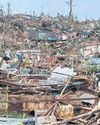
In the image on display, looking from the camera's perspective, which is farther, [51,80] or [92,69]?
[92,69]

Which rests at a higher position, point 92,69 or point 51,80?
point 92,69

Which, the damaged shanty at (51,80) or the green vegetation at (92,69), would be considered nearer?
the damaged shanty at (51,80)

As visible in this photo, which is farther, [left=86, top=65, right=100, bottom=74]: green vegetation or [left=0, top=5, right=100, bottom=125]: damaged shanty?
[left=86, top=65, right=100, bottom=74]: green vegetation

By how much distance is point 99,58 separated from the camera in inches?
802

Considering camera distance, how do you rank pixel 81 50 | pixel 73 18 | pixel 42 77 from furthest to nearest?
pixel 73 18
pixel 81 50
pixel 42 77

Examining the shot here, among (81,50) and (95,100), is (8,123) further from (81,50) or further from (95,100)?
(81,50)

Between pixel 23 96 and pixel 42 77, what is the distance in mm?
3018

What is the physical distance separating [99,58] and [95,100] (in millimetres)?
9397

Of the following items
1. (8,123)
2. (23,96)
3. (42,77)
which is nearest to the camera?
(8,123)

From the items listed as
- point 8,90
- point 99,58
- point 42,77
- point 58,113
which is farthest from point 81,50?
point 58,113

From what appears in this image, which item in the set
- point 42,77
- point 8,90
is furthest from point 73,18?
point 8,90

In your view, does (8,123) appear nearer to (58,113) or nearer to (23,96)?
(58,113)

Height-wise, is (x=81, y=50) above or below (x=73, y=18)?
below

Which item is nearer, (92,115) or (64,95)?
(92,115)
